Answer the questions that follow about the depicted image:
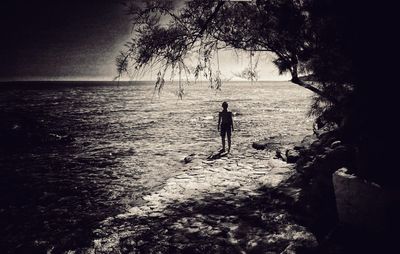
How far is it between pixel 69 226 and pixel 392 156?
718cm

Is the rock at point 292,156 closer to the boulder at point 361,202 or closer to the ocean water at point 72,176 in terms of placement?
the ocean water at point 72,176

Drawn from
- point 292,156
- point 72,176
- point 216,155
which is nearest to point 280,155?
point 292,156

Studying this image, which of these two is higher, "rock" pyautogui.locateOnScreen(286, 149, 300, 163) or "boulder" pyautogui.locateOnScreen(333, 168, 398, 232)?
"boulder" pyautogui.locateOnScreen(333, 168, 398, 232)

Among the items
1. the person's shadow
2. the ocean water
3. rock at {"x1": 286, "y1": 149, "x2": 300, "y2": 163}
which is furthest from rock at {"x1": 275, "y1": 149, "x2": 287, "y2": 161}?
the person's shadow

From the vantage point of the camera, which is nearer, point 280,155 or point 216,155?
point 280,155

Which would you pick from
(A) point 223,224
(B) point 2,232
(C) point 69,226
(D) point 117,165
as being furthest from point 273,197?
(D) point 117,165

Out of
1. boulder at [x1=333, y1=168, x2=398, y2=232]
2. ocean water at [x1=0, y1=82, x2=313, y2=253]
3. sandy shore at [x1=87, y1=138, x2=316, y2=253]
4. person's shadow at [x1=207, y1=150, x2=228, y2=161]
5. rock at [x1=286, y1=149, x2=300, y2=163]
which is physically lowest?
ocean water at [x1=0, y1=82, x2=313, y2=253]

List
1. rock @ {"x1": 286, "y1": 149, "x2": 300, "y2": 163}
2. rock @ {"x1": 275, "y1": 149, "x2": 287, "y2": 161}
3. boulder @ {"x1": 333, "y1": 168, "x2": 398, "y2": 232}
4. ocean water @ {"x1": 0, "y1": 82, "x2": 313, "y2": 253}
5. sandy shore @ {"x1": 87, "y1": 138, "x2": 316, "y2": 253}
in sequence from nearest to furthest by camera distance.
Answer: boulder @ {"x1": 333, "y1": 168, "x2": 398, "y2": 232} → sandy shore @ {"x1": 87, "y1": 138, "x2": 316, "y2": 253} → ocean water @ {"x1": 0, "y1": 82, "x2": 313, "y2": 253} → rock @ {"x1": 286, "y1": 149, "x2": 300, "y2": 163} → rock @ {"x1": 275, "y1": 149, "x2": 287, "y2": 161}

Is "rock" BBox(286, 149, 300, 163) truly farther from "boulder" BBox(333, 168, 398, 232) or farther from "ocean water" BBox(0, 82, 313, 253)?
"boulder" BBox(333, 168, 398, 232)

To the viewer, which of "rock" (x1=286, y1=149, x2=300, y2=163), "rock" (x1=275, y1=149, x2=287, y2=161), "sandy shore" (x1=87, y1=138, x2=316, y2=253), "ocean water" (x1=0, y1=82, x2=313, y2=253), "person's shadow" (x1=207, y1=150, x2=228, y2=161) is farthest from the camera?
"person's shadow" (x1=207, y1=150, x2=228, y2=161)

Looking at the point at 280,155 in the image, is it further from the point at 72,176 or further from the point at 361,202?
the point at 72,176

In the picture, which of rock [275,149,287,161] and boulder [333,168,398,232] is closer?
boulder [333,168,398,232]

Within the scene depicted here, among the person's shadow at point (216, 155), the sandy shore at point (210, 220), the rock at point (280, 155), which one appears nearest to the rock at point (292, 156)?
the rock at point (280, 155)

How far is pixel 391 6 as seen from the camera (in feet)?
12.6
